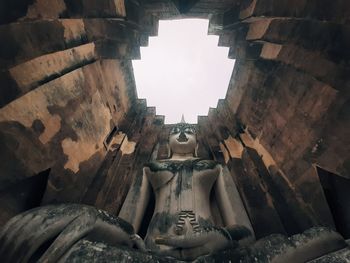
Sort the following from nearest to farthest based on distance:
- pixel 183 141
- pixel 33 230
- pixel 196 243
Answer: pixel 33 230
pixel 196 243
pixel 183 141

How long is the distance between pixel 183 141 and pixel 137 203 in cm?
164

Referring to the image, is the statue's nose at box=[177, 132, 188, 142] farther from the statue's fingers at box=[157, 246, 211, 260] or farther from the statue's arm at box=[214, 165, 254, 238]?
the statue's fingers at box=[157, 246, 211, 260]

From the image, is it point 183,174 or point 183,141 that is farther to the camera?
A: point 183,141

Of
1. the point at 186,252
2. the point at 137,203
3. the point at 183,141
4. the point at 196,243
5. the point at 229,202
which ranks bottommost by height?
the point at 137,203

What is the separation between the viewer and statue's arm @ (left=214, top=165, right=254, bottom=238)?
4.04m

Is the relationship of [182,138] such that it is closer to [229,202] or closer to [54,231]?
[229,202]

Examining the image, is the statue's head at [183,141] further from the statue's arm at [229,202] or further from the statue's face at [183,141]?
the statue's arm at [229,202]

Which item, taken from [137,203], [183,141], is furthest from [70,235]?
[183,141]

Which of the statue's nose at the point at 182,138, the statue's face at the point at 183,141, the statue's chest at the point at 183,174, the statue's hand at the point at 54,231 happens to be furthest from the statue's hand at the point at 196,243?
the statue's nose at the point at 182,138

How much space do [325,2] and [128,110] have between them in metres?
5.14

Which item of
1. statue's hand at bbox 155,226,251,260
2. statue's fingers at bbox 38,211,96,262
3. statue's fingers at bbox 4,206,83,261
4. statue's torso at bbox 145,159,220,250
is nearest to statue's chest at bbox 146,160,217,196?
statue's torso at bbox 145,159,220,250

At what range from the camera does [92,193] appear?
16.9 feet

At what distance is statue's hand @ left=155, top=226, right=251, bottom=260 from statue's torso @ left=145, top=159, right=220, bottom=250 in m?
0.36

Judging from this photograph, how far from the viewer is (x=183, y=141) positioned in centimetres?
558
